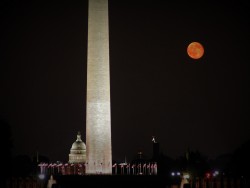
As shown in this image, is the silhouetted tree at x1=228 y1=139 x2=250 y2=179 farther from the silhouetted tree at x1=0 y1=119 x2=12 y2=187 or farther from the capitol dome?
the silhouetted tree at x1=0 y1=119 x2=12 y2=187

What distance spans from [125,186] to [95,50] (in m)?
16.6

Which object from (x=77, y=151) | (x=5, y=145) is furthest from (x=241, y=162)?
(x=77, y=151)

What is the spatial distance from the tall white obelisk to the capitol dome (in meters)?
41.3

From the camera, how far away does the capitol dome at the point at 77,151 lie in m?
133

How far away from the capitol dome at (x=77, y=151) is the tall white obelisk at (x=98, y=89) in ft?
135

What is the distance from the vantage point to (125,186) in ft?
270

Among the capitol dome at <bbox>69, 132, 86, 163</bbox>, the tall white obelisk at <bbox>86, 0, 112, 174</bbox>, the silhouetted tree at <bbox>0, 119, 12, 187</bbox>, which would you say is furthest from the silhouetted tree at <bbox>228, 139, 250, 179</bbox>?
the silhouetted tree at <bbox>0, 119, 12, 187</bbox>

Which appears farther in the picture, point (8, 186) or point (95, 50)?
point (95, 50)

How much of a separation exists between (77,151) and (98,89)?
46133mm

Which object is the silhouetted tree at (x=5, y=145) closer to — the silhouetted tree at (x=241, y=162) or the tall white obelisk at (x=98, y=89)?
the tall white obelisk at (x=98, y=89)

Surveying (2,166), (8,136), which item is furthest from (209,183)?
(8,136)

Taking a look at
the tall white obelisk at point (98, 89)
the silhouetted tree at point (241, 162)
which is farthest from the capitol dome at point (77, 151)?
the tall white obelisk at point (98, 89)

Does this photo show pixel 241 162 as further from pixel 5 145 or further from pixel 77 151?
pixel 77 151

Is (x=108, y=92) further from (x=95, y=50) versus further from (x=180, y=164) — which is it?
(x=180, y=164)
